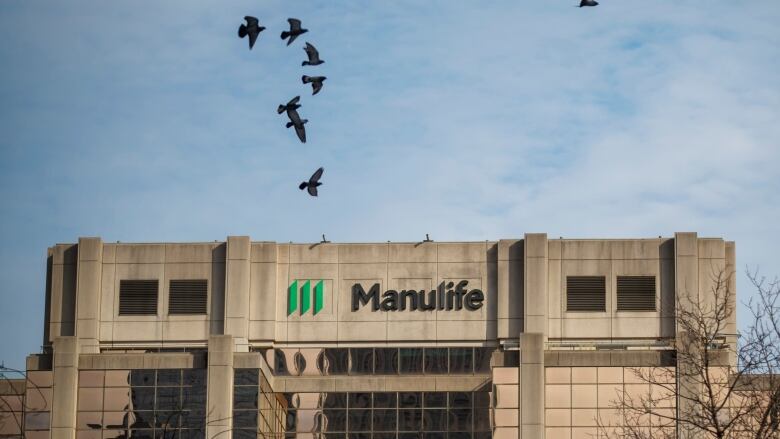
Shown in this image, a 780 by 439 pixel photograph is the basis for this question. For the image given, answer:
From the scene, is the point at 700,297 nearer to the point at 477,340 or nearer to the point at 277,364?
the point at 477,340

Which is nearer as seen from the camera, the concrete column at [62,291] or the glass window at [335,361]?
the glass window at [335,361]

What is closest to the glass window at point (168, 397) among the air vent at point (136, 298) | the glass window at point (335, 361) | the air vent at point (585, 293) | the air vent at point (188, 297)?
the air vent at point (188, 297)

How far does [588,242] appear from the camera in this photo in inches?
3730

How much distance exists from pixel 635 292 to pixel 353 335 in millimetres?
13598

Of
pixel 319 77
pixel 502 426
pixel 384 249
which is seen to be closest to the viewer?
pixel 319 77

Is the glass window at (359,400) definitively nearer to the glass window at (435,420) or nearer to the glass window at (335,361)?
the glass window at (335,361)

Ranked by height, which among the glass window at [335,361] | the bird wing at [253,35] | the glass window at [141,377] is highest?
the bird wing at [253,35]

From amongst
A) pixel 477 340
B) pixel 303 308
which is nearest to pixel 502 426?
pixel 477 340

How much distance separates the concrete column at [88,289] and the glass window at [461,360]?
16988 millimetres

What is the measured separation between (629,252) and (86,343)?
2630 cm

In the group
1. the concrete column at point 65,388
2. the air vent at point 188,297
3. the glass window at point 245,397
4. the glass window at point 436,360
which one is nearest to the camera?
the glass window at point 245,397

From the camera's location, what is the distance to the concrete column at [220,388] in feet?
291

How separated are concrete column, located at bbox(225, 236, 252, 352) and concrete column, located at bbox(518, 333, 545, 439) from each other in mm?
13565

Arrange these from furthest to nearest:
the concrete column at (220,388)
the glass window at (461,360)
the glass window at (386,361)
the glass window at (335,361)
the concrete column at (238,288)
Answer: the concrete column at (238,288), the glass window at (386,361), the glass window at (335,361), the glass window at (461,360), the concrete column at (220,388)
